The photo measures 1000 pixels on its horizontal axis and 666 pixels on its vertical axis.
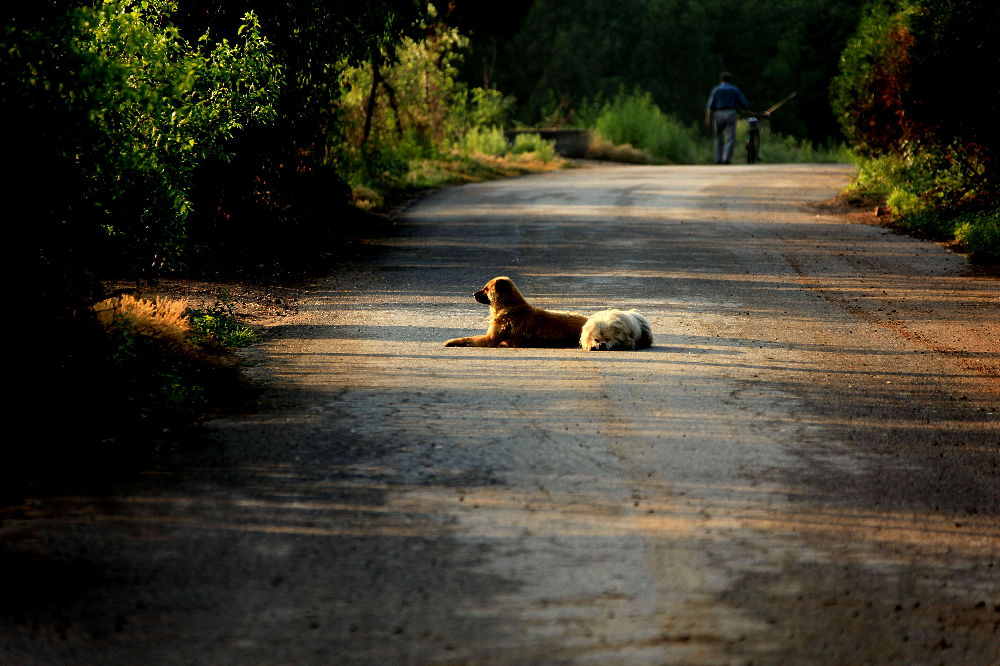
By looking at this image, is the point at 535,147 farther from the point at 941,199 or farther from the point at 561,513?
the point at 561,513

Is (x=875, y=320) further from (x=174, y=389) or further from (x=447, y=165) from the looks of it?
(x=447, y=165)

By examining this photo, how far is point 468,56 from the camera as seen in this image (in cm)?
4838

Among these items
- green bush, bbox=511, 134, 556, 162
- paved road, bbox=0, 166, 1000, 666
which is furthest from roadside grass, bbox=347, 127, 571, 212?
paved road, bbox=0, 166, 1000, 666

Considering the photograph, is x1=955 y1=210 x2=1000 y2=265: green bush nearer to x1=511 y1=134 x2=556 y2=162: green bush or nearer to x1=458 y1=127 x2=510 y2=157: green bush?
x1=458 y1=127 x2=510 y2=157: green bush

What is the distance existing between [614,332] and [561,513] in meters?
3.93

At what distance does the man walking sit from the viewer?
115ft

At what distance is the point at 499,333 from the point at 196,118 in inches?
109

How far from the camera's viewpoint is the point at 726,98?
35.2 meters

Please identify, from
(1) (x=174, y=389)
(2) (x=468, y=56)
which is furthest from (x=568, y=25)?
(1) (x=174, y=389)

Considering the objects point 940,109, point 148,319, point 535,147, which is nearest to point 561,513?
point 148,319

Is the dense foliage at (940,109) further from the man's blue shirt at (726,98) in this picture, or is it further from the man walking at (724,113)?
the man's blue shirt at (726,98)

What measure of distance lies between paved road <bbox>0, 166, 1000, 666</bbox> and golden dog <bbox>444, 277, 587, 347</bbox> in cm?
18

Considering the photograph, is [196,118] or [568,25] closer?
[196,118]

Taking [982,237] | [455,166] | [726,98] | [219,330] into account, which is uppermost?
[726,98]
